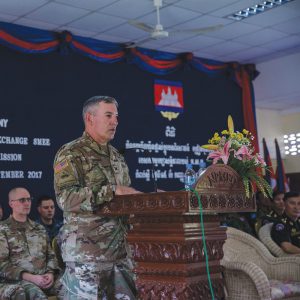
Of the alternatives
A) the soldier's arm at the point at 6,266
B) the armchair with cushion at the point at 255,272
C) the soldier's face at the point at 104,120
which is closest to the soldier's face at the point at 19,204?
the soldier's arm at the point at 6,266

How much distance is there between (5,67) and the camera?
18.1 feet

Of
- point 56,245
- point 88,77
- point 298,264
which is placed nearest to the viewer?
point 298,264

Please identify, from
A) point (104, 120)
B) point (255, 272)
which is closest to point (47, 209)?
point (255, 272)

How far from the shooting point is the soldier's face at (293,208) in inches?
189

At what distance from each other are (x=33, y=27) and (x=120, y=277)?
13.7 feet

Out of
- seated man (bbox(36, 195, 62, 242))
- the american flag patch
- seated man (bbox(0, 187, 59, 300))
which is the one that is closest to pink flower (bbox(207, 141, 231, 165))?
the american flag patch

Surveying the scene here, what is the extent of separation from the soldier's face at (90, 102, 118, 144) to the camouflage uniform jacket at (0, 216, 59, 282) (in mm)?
1894

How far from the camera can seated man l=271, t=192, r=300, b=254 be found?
14.1 feet

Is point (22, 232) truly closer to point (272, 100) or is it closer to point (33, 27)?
point (33, 27)

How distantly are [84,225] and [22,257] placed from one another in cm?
192

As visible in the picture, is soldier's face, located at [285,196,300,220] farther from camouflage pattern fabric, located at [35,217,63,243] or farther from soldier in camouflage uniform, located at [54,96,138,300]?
soldier in camouflage uniform, located at [54,96,138,300]

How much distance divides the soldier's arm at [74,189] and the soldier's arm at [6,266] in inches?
73.2

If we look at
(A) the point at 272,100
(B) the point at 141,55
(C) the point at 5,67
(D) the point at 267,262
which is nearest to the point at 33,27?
(C) the point at 5,67

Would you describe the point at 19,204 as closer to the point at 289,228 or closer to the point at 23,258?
the point at 23,258
